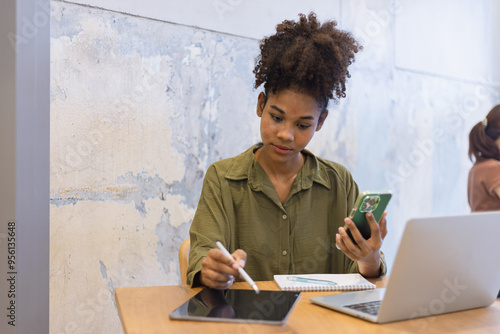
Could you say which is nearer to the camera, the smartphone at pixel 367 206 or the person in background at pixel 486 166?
the smartphone at pixel 367 206

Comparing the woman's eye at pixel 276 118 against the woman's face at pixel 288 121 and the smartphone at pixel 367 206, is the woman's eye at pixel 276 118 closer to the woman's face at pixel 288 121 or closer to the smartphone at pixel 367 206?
the woman's face at pixel 288 121

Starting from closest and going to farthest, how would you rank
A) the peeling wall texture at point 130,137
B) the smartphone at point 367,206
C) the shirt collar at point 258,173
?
the smartphone at point 367,206 → the shirt collar at point 258,173 → the peeling wall texture at point 130,137

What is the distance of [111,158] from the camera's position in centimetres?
227

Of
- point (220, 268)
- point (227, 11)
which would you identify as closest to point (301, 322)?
point (220, 268)

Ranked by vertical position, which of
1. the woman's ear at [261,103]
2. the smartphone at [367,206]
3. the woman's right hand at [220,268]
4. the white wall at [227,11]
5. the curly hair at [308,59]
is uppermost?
the white wall at [227,11]

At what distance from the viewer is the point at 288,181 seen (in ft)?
5.21

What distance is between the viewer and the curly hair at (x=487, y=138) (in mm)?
2693

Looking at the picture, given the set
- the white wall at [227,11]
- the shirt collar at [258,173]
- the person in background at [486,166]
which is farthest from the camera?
the person in background at [486,166]

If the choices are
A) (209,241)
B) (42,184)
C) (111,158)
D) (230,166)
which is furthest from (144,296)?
(111,158)

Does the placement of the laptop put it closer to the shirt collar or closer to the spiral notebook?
the spiral notebook

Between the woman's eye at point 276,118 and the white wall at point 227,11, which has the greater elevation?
the white wall at point 227,11

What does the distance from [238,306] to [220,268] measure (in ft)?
0.39

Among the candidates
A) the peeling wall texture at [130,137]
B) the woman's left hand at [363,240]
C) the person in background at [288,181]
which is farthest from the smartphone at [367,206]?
the peeling wall texture at [130,137]

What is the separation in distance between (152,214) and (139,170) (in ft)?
0.76
